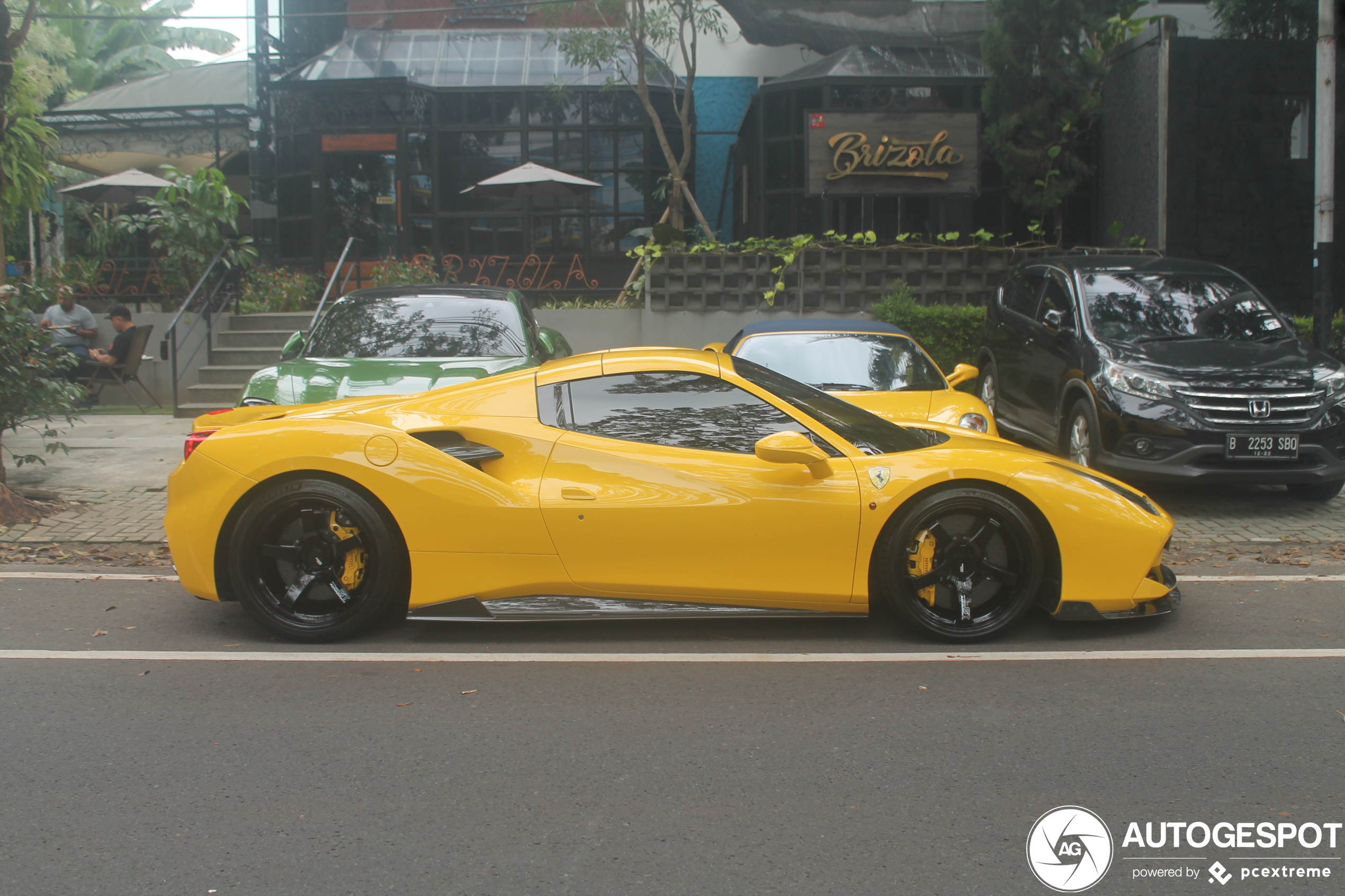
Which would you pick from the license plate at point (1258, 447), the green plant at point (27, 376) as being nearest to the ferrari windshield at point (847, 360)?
the license plate at point (1258, 447)

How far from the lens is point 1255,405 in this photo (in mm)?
7668

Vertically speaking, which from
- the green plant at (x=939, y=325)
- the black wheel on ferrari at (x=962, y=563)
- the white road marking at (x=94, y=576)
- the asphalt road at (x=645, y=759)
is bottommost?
the asphalt road at (x=645, y=759)

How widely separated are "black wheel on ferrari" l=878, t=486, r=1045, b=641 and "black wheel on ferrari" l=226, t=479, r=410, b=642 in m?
2.22

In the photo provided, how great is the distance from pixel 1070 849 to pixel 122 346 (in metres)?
14.7

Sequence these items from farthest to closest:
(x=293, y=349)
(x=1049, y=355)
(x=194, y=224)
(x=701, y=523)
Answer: (x=194, y=224), (x=1049, y=355), (x=293, y=349), (x=701, y=523)

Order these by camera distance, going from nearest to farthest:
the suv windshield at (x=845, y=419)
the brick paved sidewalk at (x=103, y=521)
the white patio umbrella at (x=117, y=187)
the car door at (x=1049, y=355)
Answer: the suv windshield at (x=845, y=419) < the brick paved sidewalk at (x=103, y=521) < the car door at (x=1049, y=355) < the white patio umbrella at (x=117, y=187)

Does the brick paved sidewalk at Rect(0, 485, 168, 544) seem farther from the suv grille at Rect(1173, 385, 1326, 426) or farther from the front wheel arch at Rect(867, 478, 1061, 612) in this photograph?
the suv grille at Rect(1173, 385, 1326, 426)

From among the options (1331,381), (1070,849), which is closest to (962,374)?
(1331,381)

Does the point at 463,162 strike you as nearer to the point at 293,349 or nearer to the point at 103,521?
the point at 293,349

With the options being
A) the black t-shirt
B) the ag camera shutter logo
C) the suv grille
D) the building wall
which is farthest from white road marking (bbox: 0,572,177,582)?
the building wall

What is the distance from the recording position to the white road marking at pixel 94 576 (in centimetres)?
638

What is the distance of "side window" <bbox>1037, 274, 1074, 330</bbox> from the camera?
361 inches

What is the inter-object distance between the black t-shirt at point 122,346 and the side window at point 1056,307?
11.6 m

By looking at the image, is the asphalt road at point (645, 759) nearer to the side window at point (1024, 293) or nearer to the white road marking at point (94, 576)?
the white road marking at point (94, 576)
